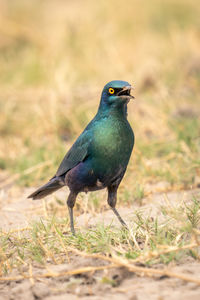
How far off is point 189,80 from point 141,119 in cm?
177

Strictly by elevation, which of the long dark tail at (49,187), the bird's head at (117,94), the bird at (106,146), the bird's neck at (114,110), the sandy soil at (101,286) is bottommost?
the sandy soil at (101,286)

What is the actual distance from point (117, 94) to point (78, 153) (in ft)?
1.62

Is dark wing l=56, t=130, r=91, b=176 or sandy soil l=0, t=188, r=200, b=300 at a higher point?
dark wing l=56, t=130, r=91, b=176

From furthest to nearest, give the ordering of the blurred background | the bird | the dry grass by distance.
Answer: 1. the blurred background
2. the bird
3. the dry grass

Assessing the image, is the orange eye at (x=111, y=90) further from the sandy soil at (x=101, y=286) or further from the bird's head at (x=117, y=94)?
the sandy soil at (x=101, y=286)

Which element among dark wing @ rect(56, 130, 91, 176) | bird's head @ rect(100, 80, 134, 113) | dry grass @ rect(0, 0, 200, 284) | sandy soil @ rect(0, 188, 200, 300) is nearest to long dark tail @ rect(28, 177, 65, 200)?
dark wing @ rect(56, 130, 91, 176)

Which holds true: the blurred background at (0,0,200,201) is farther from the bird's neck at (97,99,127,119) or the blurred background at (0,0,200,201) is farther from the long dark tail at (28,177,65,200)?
the bird's neck at (97,99,127,119)

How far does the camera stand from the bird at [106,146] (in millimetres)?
3459

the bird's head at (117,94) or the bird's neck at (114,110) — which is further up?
the bird's head at (117,94)

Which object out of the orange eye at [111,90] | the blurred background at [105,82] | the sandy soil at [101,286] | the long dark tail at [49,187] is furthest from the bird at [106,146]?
the blurred background at [105,82]

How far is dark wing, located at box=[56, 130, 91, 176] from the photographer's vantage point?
3588 mm

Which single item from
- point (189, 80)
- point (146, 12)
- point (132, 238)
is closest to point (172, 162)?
point (132, 238)

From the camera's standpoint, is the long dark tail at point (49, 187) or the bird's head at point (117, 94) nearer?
the bird's head at point (117, 94)

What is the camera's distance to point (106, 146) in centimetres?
345
